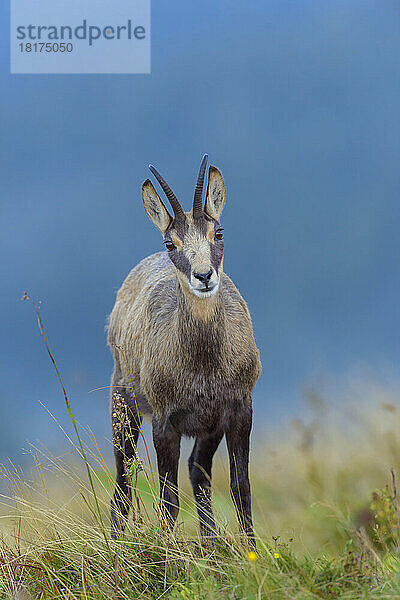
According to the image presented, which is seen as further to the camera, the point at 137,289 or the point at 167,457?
the point at 137,289

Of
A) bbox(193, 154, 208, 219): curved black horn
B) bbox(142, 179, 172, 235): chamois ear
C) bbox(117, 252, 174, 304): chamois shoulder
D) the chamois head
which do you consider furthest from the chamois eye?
bbox(117, 252, 174, 304): chamois shoulder

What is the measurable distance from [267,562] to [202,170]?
9.99 feet

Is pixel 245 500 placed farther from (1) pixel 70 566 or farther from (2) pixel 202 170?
(2) pixel 202 170

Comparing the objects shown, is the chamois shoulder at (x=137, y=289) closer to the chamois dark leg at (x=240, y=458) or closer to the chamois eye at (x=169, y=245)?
the chamois eye at (x=169, y=245)

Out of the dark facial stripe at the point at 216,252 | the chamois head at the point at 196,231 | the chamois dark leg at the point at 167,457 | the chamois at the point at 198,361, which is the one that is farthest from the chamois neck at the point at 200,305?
the chamois dark leg at the point at 167,457

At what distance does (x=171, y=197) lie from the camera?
5.86m

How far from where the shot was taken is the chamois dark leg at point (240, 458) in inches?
Answer: 234

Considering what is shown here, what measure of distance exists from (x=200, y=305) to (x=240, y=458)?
1355 millimetres

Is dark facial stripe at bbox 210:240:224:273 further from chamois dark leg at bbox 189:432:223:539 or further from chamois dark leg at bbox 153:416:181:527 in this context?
chamois dark leg at bbox 189:432:223:539

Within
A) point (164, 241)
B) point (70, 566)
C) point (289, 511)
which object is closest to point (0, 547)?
point (70, 566)

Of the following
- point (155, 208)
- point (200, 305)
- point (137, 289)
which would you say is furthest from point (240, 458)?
point (137, 289)

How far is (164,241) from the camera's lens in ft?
19.3

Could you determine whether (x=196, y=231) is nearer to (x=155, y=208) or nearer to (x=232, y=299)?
(x=155, y=208)

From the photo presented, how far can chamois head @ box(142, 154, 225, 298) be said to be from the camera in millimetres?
5427
